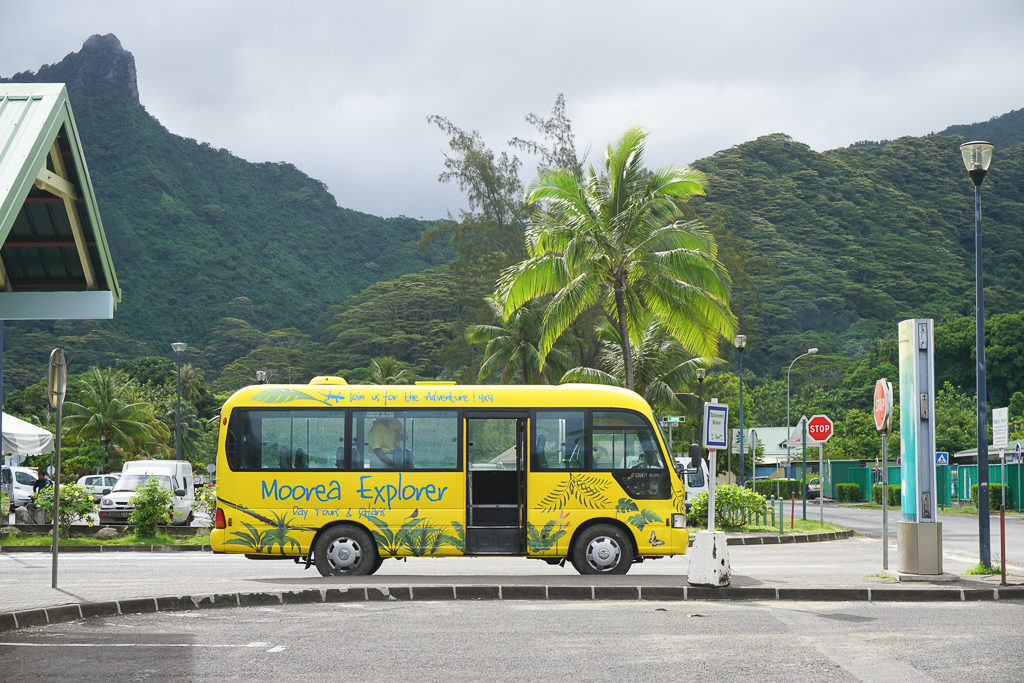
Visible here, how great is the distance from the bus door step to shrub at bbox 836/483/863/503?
47.6 meters


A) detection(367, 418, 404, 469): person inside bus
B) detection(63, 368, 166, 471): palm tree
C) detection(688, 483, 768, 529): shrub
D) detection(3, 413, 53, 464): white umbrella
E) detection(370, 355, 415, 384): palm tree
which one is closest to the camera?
detection(367, 418, 404, 469): person inside bus

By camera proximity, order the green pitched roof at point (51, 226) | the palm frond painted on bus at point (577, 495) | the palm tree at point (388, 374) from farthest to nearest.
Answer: the palm tree at point (388, 374), the palm frond painted on bus at point (577, 495), the green pitched roof at point (51, 226)

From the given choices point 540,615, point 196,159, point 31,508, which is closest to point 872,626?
point 540,615

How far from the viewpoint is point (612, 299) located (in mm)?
25797

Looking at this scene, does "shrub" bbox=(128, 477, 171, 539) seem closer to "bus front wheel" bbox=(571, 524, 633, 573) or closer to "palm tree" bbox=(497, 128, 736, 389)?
"palm tree" bbox=(497, 128, 736, 389)

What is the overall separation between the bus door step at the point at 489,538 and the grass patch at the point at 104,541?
28.7 ft

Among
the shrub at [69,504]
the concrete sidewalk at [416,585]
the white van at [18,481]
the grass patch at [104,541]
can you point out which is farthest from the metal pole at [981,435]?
the white van at [18,481]

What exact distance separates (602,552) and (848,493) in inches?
1864

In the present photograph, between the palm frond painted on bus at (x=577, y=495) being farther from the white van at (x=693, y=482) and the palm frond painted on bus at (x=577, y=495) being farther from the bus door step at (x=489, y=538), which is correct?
the white van at (x=693, y=482)

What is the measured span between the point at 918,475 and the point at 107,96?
454 feet

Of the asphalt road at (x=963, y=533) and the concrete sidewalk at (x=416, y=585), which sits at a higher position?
the concrete sidewalk at (x=416, y=585)

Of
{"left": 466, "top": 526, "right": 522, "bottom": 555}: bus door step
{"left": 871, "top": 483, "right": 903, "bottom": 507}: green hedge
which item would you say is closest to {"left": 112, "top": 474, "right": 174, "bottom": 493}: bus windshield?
{"left": 466, "top": 526, "right": 522, "bottom": 555}: bus door step

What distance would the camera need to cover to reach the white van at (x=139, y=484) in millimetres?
26406

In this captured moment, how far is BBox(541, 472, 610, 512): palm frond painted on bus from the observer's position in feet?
48.3
